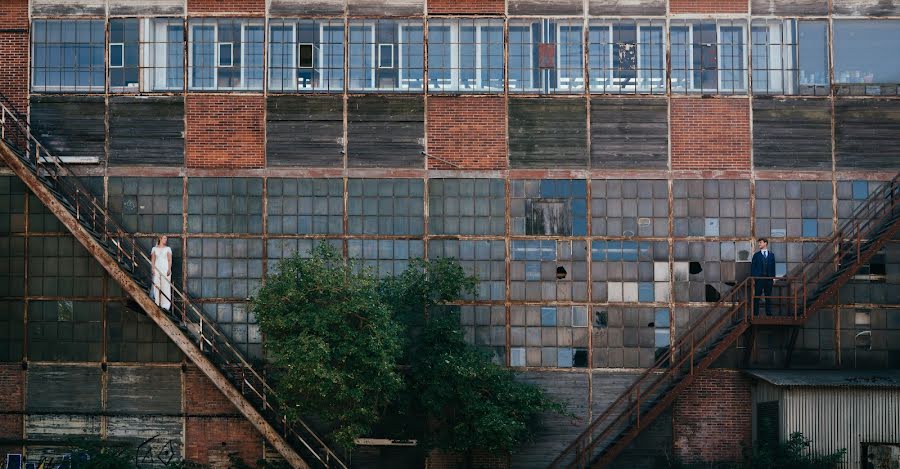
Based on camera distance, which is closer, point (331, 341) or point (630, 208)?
point (331, 341)

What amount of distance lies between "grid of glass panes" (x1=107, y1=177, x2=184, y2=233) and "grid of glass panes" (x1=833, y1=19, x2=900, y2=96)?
50.1 feet

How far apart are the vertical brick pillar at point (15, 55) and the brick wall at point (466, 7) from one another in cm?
938

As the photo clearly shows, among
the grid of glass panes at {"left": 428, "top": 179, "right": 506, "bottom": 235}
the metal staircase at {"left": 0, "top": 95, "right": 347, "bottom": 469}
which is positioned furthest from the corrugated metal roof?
the metal staircase at {"left": 0, "top": 95, "right": 347, "bottom": 469}

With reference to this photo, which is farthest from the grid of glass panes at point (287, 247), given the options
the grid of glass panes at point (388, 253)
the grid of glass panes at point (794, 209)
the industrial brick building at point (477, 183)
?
the grid of glass panes at point (794, 209)

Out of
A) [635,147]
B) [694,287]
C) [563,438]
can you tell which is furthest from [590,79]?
[563,438]

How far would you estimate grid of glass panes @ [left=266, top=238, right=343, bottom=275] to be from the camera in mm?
23641

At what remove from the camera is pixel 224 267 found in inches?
931

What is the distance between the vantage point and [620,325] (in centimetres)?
2342

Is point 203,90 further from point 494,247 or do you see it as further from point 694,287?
point 694,287

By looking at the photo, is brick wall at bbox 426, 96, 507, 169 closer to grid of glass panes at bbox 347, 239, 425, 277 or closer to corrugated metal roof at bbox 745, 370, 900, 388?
grid of glass panes at bbox 347, 239, 425, 277

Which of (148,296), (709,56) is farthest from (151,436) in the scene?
(709,56)

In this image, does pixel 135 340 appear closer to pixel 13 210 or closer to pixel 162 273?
pixel 162 273

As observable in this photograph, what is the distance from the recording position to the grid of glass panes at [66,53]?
24.1m

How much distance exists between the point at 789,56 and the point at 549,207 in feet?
21.2
